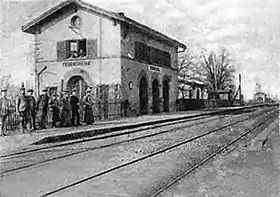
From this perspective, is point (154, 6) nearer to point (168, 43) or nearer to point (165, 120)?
point (168, 43)

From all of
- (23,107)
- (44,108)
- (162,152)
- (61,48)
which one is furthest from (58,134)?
(61,48)

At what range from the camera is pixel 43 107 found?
9.07ft

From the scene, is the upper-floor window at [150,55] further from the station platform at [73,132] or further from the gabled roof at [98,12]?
the station platform at [73,132]

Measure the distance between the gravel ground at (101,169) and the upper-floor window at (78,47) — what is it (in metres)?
0.47

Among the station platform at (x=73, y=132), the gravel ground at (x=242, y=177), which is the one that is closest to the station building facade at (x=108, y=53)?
the station platform at (x=73, y=132)

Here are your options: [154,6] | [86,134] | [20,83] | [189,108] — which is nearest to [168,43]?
[154,6]

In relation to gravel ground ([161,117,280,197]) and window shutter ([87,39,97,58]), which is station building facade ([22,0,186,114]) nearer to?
window shutter ([87,39,97,58])

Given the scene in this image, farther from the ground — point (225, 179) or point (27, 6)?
point (27, 6)

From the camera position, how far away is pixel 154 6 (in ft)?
5.82

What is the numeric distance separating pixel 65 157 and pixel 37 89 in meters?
0.40

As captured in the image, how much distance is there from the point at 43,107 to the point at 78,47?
2.89 feet

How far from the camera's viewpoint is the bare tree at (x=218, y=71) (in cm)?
170

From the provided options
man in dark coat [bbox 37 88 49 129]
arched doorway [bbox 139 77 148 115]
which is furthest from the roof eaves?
man in dark coat [bbox 37 88 49 129]

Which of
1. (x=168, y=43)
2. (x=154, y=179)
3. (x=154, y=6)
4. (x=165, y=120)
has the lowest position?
(x=154, y=179)
